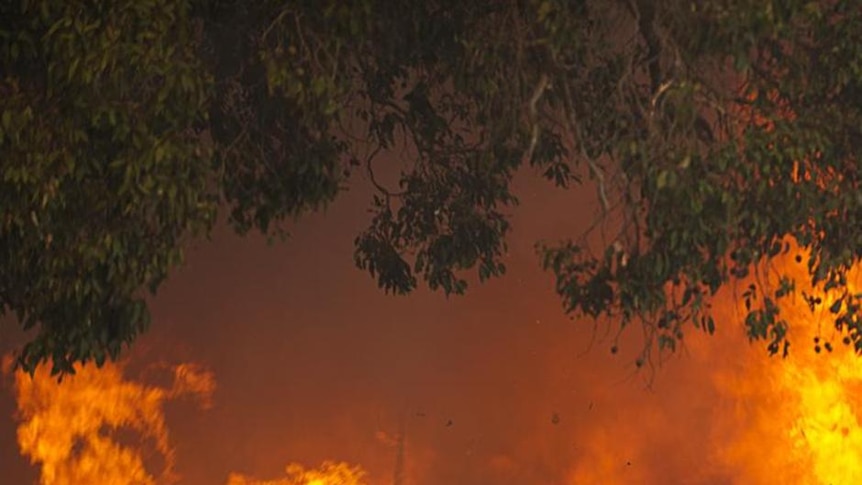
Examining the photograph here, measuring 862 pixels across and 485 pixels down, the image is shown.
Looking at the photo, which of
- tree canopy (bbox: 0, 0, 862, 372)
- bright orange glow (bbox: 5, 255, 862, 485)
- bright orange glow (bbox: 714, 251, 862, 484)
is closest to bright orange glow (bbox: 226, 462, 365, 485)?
bright orange glow (bbox: 5, 255, 862, 485)

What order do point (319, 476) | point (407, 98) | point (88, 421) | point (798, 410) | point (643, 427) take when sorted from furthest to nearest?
point (319, 476) < point (643, 427) < point (798, 410) < point (88, 421) < point (407, 98)

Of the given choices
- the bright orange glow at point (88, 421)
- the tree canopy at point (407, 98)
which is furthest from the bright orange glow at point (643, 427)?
the tree canopy at point (407, 98)

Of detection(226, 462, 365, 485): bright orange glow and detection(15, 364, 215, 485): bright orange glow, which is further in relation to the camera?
detection(226, 462, 365, 485): bright orange glow

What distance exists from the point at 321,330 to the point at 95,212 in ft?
24.9

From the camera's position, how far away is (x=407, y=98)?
30.1ft

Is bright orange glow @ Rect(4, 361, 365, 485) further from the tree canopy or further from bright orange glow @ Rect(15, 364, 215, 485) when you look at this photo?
the tree canopy

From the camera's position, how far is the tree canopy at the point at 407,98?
679 cm

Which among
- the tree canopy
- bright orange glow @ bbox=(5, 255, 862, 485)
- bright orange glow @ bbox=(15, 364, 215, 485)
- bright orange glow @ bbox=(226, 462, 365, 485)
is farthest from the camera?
bright orange glow @ bbox=(226, 462, 365, 485)

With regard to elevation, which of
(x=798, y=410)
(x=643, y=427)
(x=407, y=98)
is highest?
(x=643, y=427)

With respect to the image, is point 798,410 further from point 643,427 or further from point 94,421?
point 94,421

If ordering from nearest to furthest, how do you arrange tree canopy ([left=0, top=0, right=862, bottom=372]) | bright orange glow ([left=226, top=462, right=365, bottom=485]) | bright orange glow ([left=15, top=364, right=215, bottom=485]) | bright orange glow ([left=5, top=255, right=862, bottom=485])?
tree canopy ([left=0, top=0, right=862, bottom=372]), bright orange glow ([left=15, top=364, right=215, bottom=485]), bright orange glow ([left=5, top=255, right=862, bottom=485]), bright orange glow ([left=226, top=462, right=365, bottom=485])

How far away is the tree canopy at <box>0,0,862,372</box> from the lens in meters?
6.79

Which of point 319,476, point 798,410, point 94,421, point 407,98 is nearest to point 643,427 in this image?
point 798,410

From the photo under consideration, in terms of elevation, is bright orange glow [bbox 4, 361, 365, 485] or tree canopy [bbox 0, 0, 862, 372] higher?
bright orange glow [bbox 4, 361, 365, 485]
